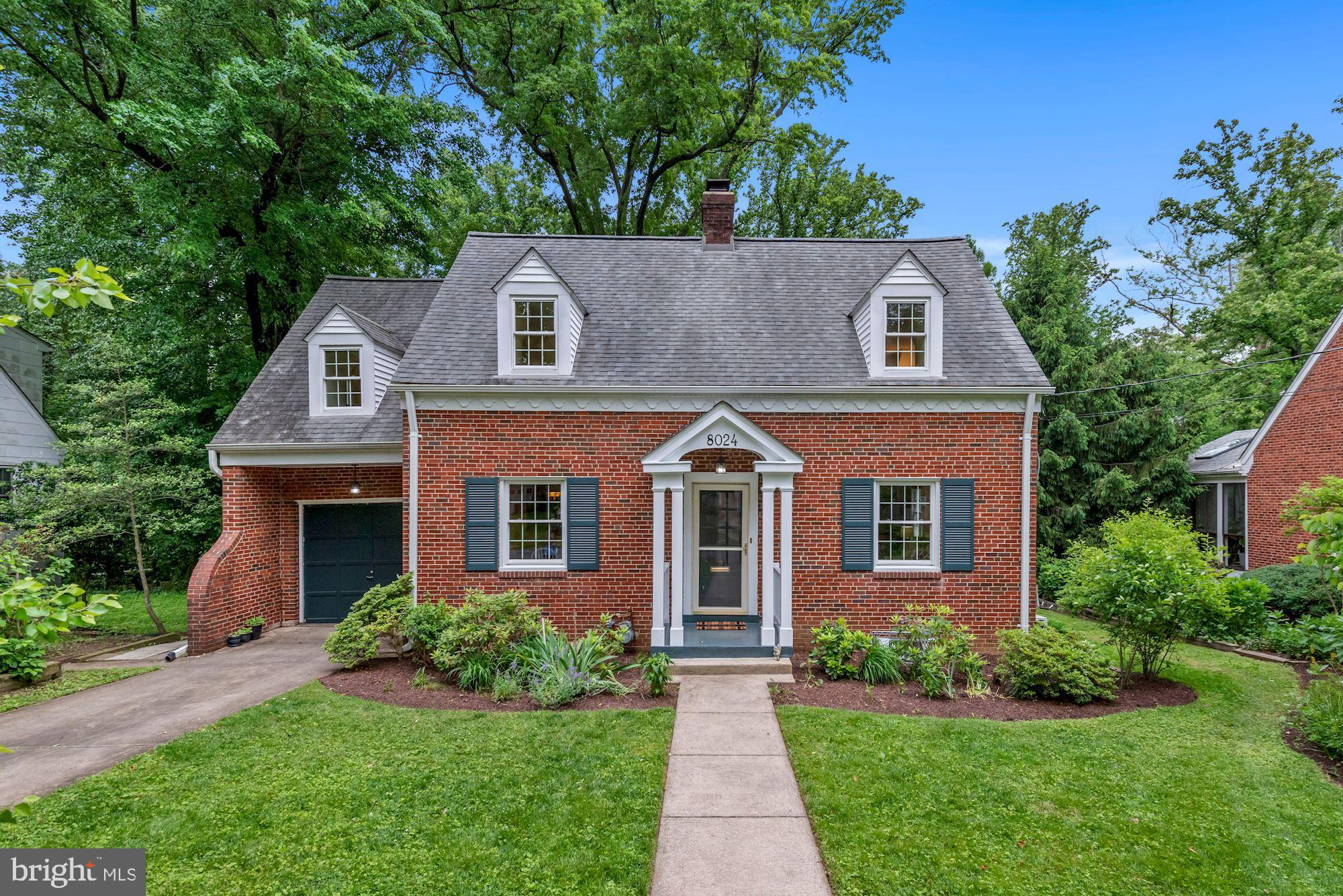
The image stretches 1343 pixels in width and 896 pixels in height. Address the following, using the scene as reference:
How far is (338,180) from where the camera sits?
14.5 meters

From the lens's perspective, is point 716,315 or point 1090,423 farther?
point 1090,423

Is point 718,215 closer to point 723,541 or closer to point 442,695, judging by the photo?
point 723,541

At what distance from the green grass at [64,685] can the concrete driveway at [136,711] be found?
20 cm

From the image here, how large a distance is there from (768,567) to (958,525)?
3333 millimetres

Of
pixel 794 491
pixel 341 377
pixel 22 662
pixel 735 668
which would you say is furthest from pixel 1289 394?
pixel 22 662

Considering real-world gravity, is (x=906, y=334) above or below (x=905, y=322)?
below

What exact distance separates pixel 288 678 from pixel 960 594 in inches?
415

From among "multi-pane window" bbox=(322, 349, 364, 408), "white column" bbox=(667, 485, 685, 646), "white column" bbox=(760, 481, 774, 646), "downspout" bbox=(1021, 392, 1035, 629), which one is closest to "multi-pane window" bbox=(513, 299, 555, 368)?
"white column" bbox=(667, 485, 685, 646)

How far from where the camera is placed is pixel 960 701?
24.6 ft

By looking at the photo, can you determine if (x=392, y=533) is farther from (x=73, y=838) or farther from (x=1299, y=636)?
(x=1299, y=636)

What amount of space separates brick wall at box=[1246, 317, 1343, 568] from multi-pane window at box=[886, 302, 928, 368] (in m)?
9.86

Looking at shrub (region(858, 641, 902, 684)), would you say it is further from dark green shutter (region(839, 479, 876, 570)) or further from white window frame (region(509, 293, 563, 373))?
white window frame (region(509, 293, 563, 373))

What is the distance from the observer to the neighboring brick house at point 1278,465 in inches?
501

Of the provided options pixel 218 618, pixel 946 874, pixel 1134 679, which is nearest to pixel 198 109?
pixel 218 618
